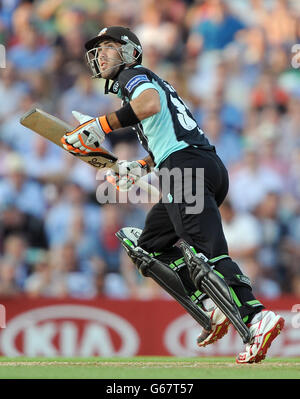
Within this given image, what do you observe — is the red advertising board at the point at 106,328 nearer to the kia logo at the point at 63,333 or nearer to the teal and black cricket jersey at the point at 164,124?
the kia logo at the point at 63,333

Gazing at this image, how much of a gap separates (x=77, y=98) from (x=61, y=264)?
243 cm

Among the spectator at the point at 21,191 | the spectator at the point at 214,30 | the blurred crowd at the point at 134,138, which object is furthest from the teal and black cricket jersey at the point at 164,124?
the spectator at the point at 214,30

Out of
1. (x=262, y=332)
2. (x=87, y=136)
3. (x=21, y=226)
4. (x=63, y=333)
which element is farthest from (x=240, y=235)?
(x=87, y=136)

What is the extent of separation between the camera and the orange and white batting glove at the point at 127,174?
5.64m

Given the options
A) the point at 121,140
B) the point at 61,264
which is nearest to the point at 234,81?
the point at 121,140

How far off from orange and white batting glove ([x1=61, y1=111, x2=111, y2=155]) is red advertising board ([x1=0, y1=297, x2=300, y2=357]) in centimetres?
302

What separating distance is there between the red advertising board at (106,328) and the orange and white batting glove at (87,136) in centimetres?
302

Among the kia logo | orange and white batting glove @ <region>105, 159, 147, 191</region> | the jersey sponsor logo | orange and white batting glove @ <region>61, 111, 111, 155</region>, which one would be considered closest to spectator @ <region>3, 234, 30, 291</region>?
the kia logo

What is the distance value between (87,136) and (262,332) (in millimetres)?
1609

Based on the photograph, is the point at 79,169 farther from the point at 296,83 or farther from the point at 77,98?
the point at 296,83

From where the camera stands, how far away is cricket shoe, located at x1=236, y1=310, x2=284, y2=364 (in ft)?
15.9

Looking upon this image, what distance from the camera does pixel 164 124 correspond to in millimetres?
5172

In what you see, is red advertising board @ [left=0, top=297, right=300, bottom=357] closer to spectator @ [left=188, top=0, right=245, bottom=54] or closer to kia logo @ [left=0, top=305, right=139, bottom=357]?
kia logo @ [left=0, top=305, right=139, bottom=357]

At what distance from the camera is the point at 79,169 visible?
30.4ft
